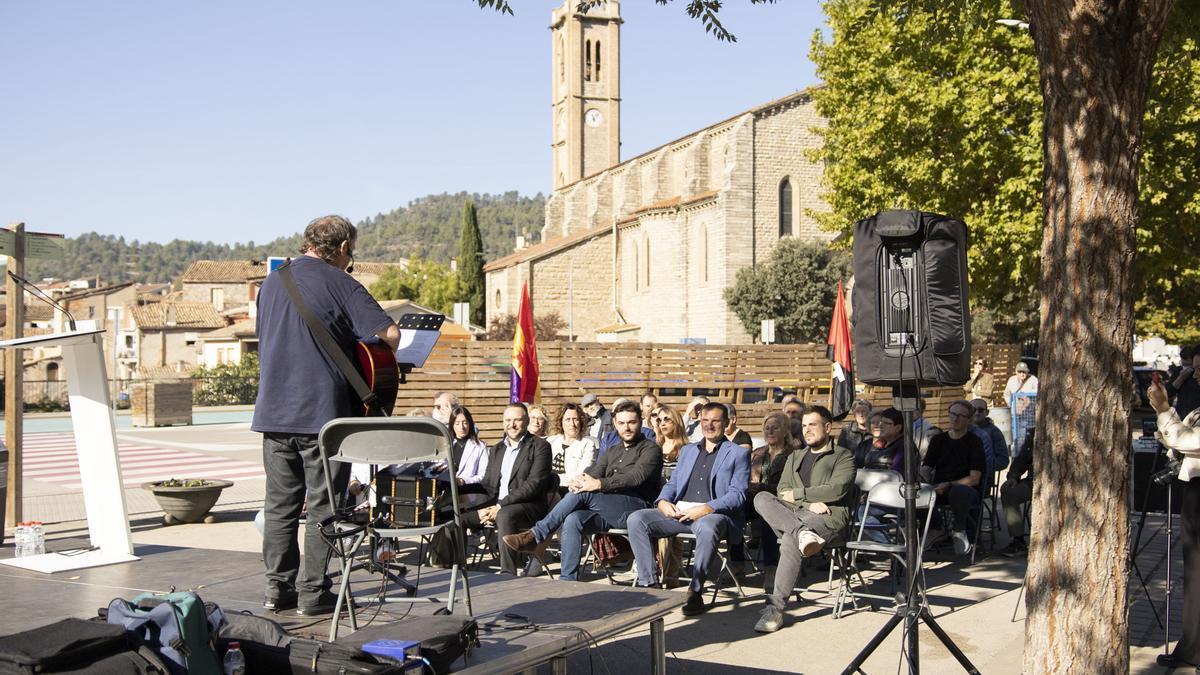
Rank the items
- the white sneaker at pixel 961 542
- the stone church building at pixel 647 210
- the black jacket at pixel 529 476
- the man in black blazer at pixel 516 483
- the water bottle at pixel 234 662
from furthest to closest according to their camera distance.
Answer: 1. the stone church building at pixel 647 210
2. the white sneaker at pixel 961 542
3. the black jacket at pixel 529 476
4. the man in black blazer at pixel 516 483
5. the water bottle at pixel 234 662

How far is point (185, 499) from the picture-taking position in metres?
12.1

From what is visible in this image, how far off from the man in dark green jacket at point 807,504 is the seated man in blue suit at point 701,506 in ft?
0.84

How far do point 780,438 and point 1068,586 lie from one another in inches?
193

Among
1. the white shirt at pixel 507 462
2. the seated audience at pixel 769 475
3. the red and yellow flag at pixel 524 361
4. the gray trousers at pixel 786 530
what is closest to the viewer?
the gray trousers at pixel 786 530

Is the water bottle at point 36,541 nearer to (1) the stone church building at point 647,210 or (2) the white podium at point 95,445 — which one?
(2) the white podium at point 95,445

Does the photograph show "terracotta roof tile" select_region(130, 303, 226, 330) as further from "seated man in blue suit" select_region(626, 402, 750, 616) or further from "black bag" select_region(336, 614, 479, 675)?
"black bag" select_region(336, 614, 479, 675)

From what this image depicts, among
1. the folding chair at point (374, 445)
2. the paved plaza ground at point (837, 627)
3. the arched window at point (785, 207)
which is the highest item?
the arched window at point (785, 207)

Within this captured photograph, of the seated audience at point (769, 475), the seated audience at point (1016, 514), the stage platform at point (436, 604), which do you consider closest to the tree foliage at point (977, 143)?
the seated audience at point (1016, 514)

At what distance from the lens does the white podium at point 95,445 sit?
717 cm

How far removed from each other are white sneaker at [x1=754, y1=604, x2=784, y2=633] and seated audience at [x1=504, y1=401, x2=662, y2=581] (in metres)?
1.49

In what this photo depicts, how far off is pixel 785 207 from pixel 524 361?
41166 millimetres

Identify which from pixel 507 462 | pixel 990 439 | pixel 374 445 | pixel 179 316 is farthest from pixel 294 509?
pixel 179 316

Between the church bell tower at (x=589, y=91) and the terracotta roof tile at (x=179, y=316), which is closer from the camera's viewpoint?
the church bell tower at (x=589, y=91)

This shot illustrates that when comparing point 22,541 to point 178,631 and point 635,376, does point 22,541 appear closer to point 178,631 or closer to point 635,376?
point 178,631
